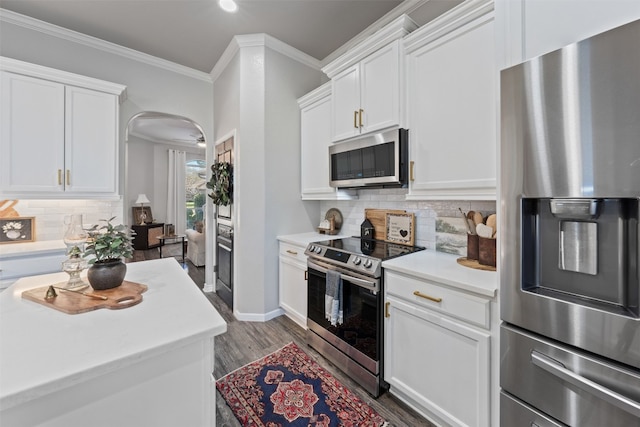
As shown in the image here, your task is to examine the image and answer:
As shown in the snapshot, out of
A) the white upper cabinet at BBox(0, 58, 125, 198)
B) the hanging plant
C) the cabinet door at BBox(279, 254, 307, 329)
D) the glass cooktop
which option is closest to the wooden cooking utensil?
the glass cooktop

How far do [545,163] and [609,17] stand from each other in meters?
0.48

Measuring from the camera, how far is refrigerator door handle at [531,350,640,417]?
31.4 inches

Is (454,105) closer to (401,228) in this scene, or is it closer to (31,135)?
(401,228)

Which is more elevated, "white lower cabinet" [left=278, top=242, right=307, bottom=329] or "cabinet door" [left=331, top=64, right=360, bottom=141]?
"cabinet door" [left=331, top=64, right=360, bottom=141]

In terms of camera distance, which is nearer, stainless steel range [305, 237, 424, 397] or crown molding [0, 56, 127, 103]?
stainless steel range [305, 237, 424, 397]

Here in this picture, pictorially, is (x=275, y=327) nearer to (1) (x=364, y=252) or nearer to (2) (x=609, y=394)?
(1) (x=364, y=252)

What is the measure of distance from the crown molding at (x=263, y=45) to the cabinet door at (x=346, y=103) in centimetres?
93

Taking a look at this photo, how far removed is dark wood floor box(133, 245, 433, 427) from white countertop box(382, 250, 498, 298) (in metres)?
0.89

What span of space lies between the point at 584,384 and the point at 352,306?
123 cm

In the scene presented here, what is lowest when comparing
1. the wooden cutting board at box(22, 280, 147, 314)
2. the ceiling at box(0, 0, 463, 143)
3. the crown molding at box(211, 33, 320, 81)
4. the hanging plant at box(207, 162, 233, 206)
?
the wooden cutting board at box(22, 280, 147, 314)

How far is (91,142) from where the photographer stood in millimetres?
2584

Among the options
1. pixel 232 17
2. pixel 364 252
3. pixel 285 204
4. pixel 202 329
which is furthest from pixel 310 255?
pixel 232 17

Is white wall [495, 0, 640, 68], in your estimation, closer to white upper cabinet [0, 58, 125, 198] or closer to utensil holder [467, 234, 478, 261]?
utensil holder [467, 234, 478, 261]

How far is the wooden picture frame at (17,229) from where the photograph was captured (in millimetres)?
2430
